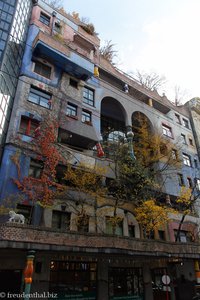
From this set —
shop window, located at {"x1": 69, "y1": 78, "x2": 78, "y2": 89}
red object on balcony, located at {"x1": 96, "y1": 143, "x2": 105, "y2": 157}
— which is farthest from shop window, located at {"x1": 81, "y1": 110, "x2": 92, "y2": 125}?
shop window, located at {"x1": 69, "y1": 78, "x2": 78, "y2": 89}

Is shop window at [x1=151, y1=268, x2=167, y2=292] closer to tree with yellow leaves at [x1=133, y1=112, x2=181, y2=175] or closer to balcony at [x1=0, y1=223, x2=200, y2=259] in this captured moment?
balcony at [x1=0, y1=223, x2=200, y2=259]

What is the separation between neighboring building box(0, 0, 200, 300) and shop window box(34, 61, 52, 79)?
0.31 ft

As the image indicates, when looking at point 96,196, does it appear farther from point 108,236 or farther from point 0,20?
point 0,20

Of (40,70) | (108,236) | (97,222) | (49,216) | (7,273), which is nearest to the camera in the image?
(7,273)

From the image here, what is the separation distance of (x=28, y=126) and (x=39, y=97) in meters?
3.20

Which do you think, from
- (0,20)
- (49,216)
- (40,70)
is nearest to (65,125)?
(40,70)

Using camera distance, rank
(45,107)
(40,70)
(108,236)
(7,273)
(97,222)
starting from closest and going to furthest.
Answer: (7,273), (108,236), (97,222), (45,107), (40,70)

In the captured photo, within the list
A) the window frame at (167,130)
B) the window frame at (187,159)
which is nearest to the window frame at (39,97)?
the window frame at (167,130)

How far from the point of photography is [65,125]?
1975 cm

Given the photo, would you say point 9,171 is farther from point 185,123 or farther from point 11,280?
point 185,123

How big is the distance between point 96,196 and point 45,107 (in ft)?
26.7

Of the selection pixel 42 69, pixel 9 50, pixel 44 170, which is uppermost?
pixel 42 69

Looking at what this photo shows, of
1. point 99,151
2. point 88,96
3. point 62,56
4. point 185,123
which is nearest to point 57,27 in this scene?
point 62,56

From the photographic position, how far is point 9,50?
17.9 m
